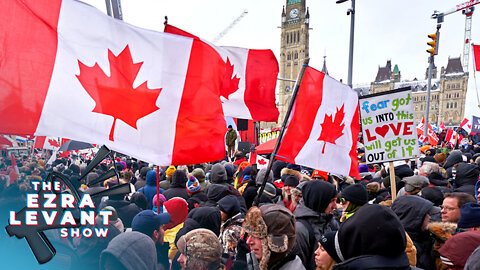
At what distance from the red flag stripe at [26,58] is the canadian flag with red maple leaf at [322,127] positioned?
108 inches

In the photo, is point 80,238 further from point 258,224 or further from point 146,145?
point 258,224

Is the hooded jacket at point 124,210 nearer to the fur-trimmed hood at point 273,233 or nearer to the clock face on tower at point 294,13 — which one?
the fur-trimmed hood at point 273,233

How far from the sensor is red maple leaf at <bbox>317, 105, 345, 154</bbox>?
5023 millimetres

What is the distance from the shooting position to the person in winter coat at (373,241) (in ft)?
6.01

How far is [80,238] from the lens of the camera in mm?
2438

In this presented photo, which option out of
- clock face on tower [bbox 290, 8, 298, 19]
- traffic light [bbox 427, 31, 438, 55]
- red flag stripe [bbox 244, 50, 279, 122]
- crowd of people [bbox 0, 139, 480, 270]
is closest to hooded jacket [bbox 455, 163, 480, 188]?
crowd of people [bbox 0, 139, 480, 270]

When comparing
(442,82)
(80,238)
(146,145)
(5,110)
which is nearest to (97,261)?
(80,238)

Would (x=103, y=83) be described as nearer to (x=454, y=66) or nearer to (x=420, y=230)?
(x=420, y=230)

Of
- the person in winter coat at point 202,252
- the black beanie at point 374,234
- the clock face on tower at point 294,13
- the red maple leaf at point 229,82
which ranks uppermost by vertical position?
the clock face on tower at point 294,13

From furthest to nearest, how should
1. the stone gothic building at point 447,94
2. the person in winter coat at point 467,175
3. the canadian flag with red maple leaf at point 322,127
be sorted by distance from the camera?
1. the stone gothic building at point 447,94
2. the person in winter coat at point 467,175
3. the canadian flag with red maple leaf at point 322,127

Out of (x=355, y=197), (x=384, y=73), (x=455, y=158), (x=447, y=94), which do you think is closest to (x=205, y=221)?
(x=355, y=197)

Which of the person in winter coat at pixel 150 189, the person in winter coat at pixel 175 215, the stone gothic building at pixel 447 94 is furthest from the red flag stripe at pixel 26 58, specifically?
the stone gothic building at pixel 447 94

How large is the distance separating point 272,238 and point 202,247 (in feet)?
1.58

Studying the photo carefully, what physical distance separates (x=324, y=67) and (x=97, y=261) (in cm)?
9100
